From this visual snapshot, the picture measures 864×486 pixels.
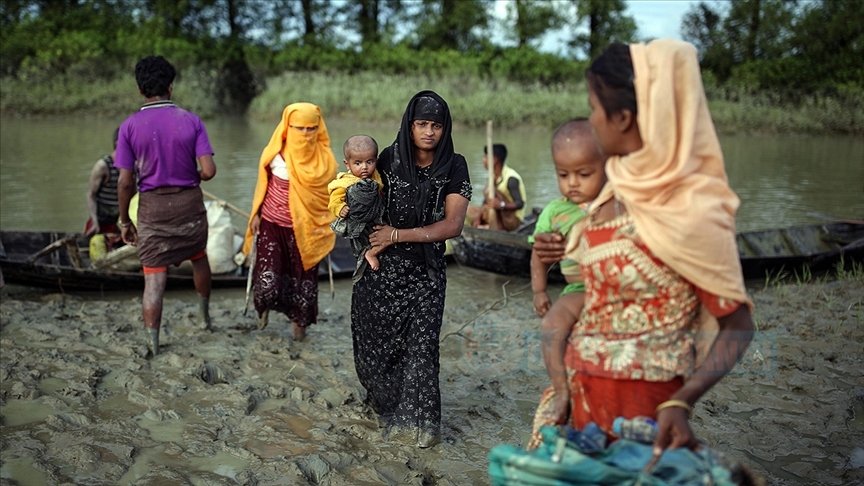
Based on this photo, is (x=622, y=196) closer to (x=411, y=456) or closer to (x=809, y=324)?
(x=411, y=456)

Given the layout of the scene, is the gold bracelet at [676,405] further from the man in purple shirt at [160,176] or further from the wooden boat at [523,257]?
the wooden boat at [523,257]

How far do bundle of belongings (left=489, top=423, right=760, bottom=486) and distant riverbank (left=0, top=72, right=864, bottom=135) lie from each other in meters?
22.1

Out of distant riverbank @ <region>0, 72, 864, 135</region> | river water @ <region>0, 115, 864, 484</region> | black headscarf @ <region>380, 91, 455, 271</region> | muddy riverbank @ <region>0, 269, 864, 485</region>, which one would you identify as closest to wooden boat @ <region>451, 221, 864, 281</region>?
river water @ <region>0, 115, 864, 484</region>

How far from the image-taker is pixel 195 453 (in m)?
3.69

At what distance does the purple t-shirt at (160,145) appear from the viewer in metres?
4.80

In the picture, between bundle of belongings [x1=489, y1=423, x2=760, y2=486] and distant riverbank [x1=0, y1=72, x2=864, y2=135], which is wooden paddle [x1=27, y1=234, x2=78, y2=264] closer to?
bundle of belongings [x1=489, y1=423, x2=760, y2=486]

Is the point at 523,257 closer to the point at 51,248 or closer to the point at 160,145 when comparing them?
the point at 160,145

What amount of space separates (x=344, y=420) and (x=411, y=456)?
0.53m

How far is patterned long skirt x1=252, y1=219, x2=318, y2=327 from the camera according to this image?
5406 millimetres

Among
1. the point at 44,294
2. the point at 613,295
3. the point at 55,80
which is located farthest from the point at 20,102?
the point at 613,295

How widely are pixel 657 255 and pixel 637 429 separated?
18.0 inches

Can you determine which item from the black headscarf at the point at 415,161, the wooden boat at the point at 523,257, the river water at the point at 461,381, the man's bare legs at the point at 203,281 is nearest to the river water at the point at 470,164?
the river water at the point at 461,381

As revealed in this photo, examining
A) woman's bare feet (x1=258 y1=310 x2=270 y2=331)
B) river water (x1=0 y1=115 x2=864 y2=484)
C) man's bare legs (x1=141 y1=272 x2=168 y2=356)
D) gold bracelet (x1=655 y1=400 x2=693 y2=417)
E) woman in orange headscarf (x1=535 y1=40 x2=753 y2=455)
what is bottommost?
river water (x1=0 y1=115 x2=864 y2=484)

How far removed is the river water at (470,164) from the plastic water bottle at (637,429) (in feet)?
31.6
